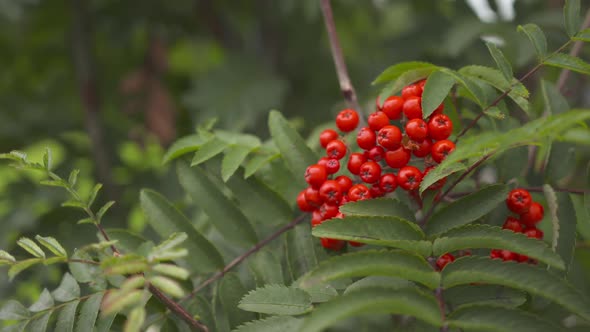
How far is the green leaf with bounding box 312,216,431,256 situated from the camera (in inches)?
38.5

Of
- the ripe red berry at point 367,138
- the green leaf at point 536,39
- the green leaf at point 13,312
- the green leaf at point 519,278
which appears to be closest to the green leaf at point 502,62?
the green leaf at point 536,39

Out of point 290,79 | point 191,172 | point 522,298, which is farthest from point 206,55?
point 522,298

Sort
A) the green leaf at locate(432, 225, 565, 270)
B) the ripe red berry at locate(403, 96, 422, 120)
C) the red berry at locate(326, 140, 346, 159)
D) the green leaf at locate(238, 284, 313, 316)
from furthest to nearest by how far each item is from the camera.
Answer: the red berry at locate(326, 140, 346, 159)
the ripe red berry at locate(403, 96, 422, 120)
the green leaf at locate(238, 284, 313, 316)
the green leaf at locate(432, 225, 565, 270)

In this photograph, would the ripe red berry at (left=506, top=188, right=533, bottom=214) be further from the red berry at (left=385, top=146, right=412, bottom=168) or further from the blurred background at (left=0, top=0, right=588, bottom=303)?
the blurred background at (left=0, top=0, right=588, bottom=303)

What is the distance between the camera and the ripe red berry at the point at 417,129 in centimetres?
112

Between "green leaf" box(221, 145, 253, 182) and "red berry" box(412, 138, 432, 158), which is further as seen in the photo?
"green leaf" box(221, 145, 253, 182)

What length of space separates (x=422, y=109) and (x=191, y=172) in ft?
2.23

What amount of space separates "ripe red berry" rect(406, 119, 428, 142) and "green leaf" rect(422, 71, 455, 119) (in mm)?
33

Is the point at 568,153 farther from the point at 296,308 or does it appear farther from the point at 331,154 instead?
the point at 296,308

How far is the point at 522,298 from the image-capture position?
39.4 inches

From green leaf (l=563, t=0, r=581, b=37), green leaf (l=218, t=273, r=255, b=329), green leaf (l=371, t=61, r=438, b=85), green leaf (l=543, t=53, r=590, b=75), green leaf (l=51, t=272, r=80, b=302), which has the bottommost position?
green leaf (l=218, t=273, r=255, b=329)

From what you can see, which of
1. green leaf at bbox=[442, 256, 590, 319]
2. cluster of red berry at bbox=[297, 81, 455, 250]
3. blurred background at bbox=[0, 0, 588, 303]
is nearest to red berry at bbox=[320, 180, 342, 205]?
cluster of red berry at bbox=[297, 81, 455, 250]

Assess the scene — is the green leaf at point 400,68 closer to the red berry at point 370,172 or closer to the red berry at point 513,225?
the red berry at point 370,172

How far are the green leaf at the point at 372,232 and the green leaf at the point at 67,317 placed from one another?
1.84 feet
